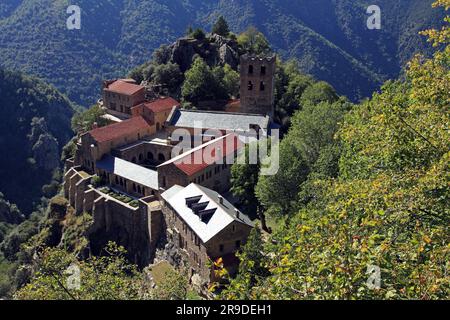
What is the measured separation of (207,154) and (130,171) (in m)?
8.70

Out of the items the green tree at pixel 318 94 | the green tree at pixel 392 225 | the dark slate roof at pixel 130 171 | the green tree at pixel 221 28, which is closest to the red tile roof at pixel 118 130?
the dark slate roof at pixel 130 171

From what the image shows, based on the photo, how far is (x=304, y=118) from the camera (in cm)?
4653

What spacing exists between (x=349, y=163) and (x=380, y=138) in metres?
8.62

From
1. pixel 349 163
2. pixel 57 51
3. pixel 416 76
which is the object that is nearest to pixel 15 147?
pixel 57 51

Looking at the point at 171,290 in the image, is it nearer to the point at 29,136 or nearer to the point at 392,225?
the point at 392,225

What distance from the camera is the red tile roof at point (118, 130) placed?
54906mm

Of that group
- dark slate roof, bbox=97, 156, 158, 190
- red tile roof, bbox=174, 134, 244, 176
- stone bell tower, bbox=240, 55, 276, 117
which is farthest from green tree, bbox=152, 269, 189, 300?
stone bell tower, bbox=240, 55, 276, 117

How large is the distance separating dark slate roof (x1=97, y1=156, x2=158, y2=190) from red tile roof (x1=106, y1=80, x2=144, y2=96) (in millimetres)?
16247

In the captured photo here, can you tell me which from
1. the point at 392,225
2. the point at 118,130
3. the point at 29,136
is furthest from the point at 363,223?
the point at 29,136

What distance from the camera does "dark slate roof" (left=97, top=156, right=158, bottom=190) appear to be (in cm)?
4803

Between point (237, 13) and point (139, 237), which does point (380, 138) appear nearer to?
point (139, 237)

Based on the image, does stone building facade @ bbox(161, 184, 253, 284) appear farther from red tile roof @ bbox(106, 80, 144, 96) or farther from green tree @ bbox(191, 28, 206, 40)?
green tree @ bbox(191, 28, 206, 40)
